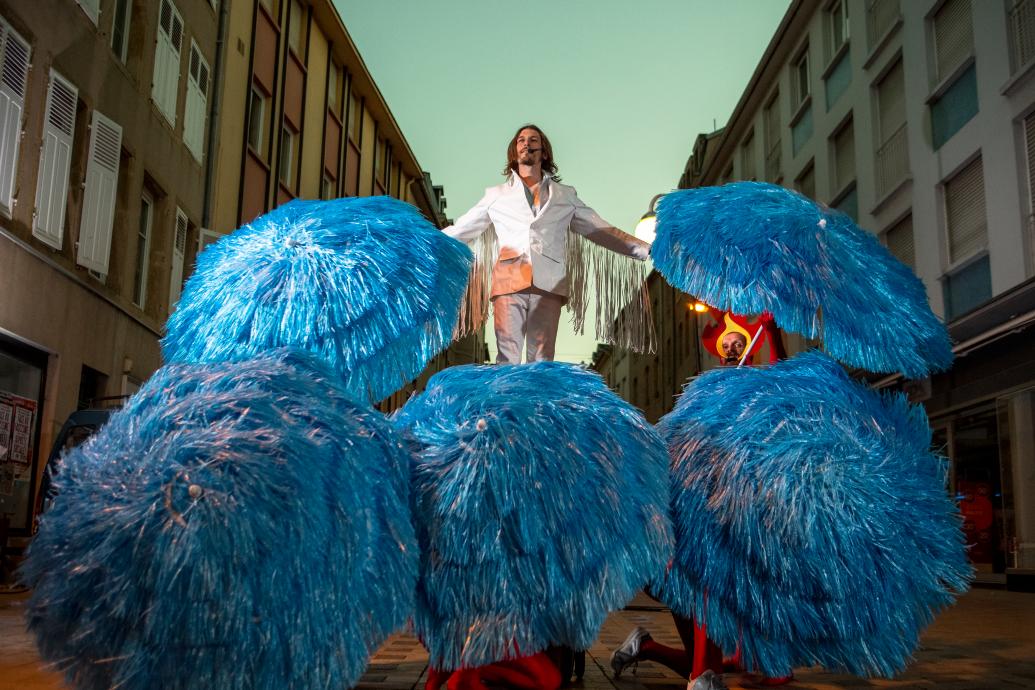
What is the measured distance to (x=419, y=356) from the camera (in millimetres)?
3119

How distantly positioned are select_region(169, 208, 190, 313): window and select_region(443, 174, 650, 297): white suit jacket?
11756mm

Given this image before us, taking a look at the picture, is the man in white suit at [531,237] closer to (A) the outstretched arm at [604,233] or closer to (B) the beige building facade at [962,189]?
(A) the outstretched arm at [604,233]

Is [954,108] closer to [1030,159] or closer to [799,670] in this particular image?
[1030,159]

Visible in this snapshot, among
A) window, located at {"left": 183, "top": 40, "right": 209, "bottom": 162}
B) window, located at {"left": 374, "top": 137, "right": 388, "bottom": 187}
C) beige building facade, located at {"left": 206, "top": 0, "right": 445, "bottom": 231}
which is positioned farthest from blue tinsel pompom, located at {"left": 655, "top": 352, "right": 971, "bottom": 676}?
window, located at {"left": 374, "top": 137, "right": 388, "bottom": 187}

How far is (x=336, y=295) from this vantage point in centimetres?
297

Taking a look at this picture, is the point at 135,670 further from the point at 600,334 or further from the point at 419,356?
the point at 600,334

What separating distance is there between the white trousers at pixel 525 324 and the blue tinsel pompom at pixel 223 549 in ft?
4.86

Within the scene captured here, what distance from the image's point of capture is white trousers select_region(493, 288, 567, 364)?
3975 millimetres

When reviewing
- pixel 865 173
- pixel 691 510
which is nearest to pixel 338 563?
pixel 691 510

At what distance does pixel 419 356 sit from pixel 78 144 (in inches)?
405

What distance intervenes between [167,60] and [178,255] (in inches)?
116

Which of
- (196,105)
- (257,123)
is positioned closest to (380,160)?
(257,123)

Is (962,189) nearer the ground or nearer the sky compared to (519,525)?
nearer the sky

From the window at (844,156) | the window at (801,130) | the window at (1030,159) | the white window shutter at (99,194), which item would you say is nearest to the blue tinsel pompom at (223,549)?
the white window shutter at (99,194)
